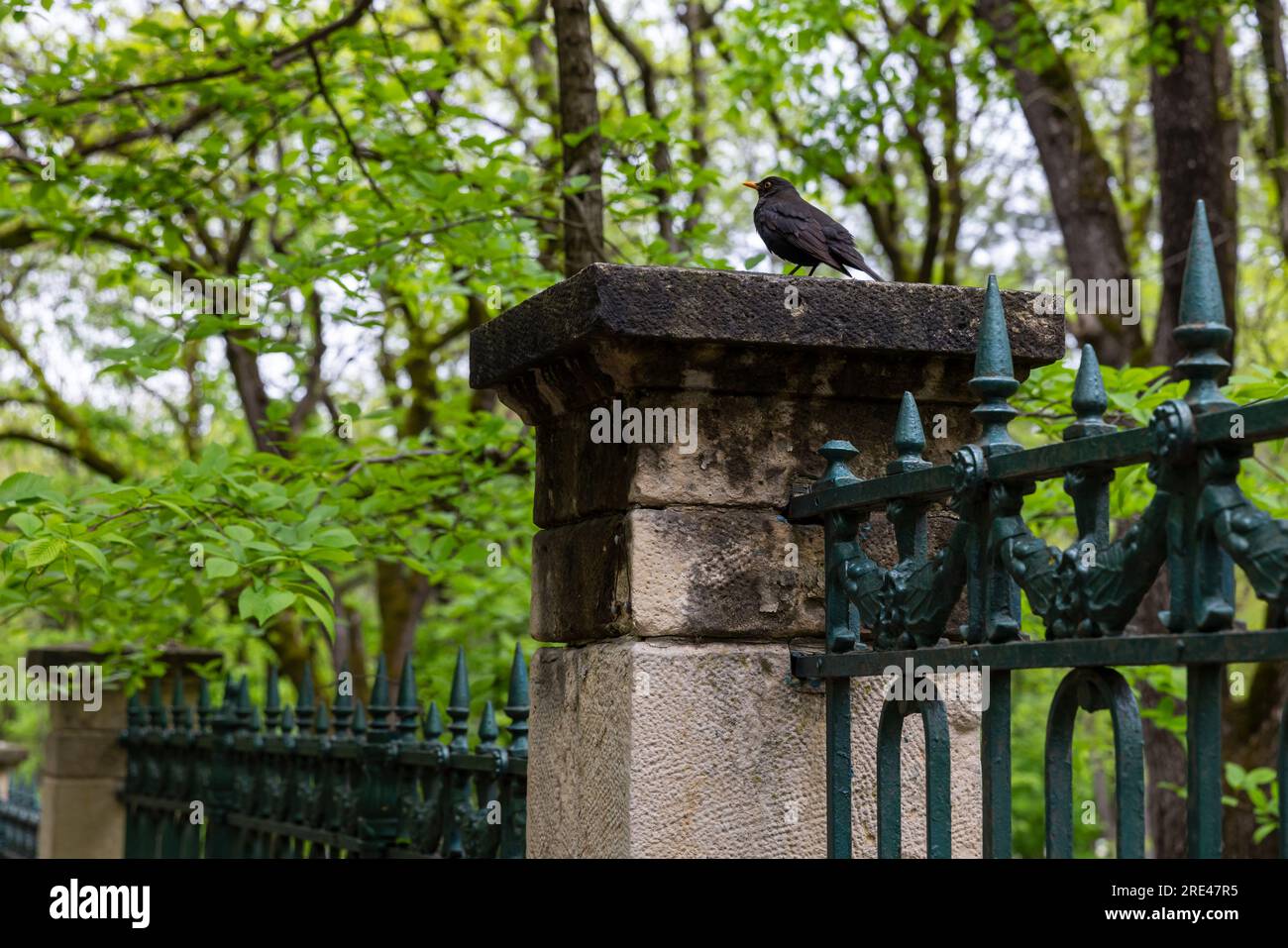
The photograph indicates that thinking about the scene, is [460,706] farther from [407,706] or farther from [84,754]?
[84,754]

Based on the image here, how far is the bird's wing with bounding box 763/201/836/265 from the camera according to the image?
11.2ft

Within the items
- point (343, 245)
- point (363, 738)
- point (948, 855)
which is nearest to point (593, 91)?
point (343, 245)

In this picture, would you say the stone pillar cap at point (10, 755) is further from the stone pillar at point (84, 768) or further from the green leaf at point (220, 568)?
the green leaf at point (220, 568)

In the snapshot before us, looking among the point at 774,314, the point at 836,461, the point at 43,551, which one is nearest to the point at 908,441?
the point at 836,461

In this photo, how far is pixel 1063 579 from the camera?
6.41 feet

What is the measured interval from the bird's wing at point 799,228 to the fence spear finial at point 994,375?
125cm

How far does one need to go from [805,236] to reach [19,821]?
7.04 m

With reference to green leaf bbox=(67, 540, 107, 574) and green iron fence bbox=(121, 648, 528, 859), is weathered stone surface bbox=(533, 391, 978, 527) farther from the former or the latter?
green leaf bbox=(67, 540, 107, 574)

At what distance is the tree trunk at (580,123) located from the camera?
5984 mm

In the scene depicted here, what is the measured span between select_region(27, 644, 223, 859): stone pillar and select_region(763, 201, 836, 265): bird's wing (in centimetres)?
462

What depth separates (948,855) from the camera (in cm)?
225

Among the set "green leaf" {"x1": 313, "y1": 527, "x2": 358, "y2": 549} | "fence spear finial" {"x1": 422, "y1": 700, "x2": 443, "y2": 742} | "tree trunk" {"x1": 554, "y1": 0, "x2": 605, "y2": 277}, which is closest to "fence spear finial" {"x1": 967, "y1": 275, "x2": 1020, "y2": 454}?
"green leaf" {"x1": 313, "y1": 527, "x2": 358, "y2": 549}

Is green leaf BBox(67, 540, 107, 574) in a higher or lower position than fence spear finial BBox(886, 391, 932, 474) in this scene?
lower

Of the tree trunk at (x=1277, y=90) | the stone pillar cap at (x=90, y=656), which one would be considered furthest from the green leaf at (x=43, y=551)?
the tree trunk at (x=1277, y=90)
